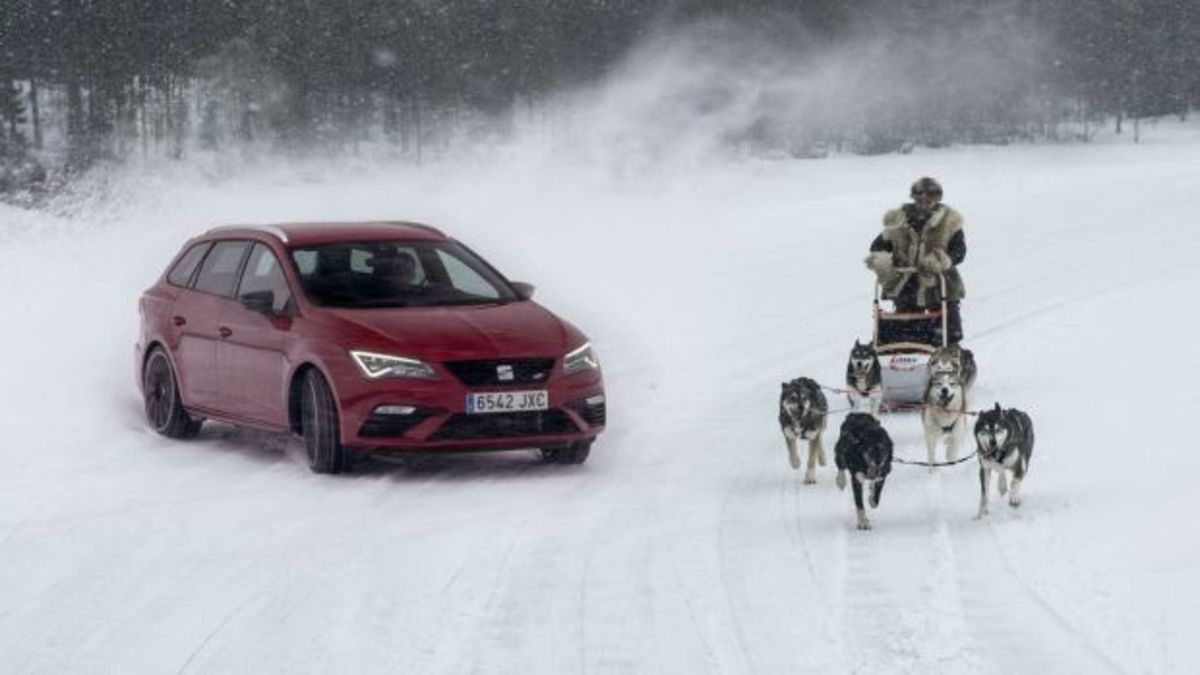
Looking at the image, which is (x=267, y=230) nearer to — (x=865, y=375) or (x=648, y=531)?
(x=865, y=375)

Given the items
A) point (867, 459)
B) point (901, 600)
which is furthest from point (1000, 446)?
point (901, 600)

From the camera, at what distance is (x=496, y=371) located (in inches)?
410

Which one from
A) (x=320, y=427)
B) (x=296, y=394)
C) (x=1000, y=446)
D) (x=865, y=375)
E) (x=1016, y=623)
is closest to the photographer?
(x=1016, y=623)

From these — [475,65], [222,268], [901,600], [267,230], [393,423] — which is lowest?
[901,600]

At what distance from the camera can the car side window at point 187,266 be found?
12.5m

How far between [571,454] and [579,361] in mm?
598

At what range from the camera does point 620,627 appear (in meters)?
6.89

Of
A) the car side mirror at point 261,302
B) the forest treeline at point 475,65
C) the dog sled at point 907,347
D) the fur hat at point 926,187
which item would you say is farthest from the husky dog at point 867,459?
the forest treeline at point 475,65

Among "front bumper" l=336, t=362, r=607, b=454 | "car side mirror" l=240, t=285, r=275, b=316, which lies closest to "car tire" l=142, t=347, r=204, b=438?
"car side mirror" l=240, t=285, r=275, b=316

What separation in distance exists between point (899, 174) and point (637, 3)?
37.6 meters

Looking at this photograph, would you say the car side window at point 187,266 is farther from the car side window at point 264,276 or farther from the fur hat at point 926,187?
the fur hat at point 926,187

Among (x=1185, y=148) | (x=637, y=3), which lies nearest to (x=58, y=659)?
(x=1185, y=148)

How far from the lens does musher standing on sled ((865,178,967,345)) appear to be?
43.9 ft

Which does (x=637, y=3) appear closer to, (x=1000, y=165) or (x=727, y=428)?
(x=1000, y=165)
